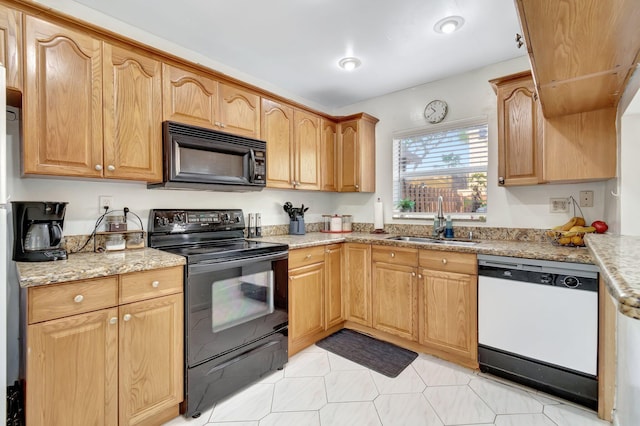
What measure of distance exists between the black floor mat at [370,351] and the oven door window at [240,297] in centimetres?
79

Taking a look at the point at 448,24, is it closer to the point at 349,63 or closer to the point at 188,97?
the point at 349,63

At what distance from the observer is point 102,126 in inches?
69.2

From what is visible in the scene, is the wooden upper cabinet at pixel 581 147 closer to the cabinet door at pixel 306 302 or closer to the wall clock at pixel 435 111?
the wall clock at pixel 435 111

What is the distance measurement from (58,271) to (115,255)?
471 mm

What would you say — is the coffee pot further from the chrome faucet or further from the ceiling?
the chrome faucet

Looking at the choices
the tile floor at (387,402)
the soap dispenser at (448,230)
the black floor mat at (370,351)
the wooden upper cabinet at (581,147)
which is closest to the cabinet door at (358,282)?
the black floor mat at (370,351)

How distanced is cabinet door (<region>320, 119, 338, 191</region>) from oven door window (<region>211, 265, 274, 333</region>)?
1.40m

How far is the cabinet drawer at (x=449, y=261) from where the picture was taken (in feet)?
7.22

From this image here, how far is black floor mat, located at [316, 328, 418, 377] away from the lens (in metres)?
2.32

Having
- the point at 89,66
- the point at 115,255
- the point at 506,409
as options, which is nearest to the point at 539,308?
the point at 506,409

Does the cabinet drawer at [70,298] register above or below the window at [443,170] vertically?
below

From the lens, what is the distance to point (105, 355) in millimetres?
1474

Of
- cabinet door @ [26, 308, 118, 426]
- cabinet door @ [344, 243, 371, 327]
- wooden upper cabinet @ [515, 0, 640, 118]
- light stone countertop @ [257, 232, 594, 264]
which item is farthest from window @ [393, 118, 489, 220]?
cabinet door @ [26, 308, 118, 426]

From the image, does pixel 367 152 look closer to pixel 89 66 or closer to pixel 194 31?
pixel 194 31
